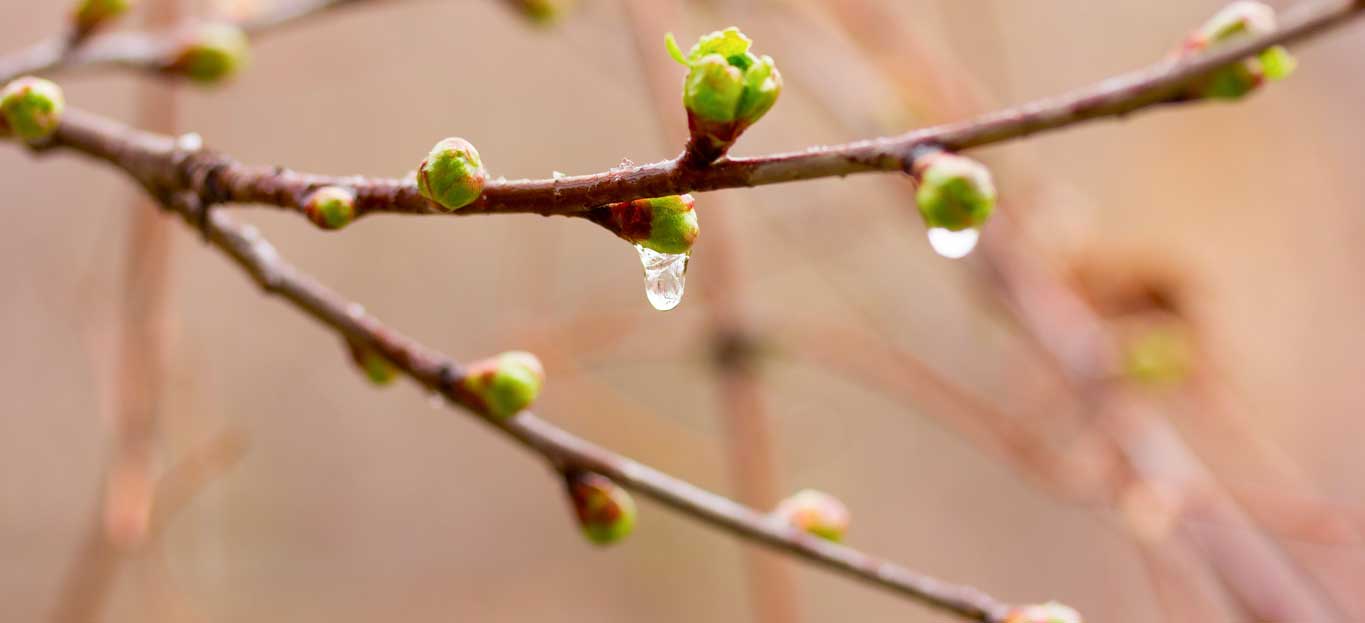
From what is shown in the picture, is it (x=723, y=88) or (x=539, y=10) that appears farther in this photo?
(x=539, y=10)

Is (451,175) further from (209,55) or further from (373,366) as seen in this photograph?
(209,55)

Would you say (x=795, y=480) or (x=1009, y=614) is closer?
(x=1009, y=614)

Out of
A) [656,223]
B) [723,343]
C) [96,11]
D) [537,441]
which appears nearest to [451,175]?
[656,223]

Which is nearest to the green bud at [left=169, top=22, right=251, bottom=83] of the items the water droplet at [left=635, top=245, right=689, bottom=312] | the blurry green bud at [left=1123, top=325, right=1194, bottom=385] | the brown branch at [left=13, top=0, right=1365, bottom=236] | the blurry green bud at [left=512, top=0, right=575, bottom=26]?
the blurry green bud at [left=512, top=0, right=575, bottom=26]

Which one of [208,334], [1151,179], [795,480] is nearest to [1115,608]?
[795,480]

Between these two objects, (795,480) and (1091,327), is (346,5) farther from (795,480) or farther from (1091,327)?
(795,480)

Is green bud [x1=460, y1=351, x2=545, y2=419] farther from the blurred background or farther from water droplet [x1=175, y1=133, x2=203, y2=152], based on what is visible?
the blurred background
